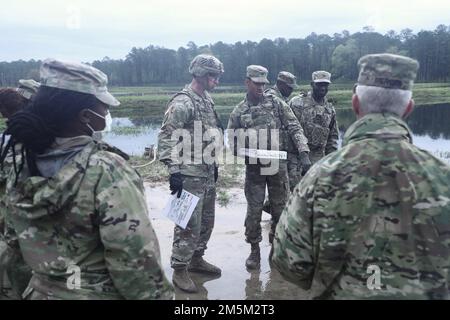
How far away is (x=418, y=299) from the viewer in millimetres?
1840

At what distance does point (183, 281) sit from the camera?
450 cm

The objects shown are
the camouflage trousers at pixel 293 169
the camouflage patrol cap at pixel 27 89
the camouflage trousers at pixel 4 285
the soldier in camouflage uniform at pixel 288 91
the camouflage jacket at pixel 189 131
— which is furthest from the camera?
the camouflage trousers at pixel 293 169

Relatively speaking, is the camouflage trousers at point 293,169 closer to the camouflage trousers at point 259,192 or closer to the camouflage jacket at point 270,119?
the camouflage jacket at point 270,119

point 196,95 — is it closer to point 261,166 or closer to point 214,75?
point 214,75

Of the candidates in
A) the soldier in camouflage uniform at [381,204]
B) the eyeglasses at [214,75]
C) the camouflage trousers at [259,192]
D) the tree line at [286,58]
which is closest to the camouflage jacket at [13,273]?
the soldier in camouflage uniform at [381,204]

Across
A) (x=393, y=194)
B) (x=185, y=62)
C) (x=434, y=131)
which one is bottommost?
(x=434, y=131)

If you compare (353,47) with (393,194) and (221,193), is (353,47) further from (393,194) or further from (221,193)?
(393,194)

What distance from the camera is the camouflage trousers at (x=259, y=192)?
5.26 meters

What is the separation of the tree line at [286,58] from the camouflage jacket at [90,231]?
61.6m

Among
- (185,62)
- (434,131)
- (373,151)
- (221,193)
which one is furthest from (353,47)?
(373,151)

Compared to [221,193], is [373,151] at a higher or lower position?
higher

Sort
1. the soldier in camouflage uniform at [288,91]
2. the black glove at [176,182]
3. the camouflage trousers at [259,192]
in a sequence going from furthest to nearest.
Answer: the soldier in camouflage uniform at [288,91] < the camouflage trousers at [259,192] < the black glove at [176,182]

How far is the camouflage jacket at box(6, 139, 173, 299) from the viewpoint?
180 centimetres

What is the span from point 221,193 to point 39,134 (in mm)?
6474
